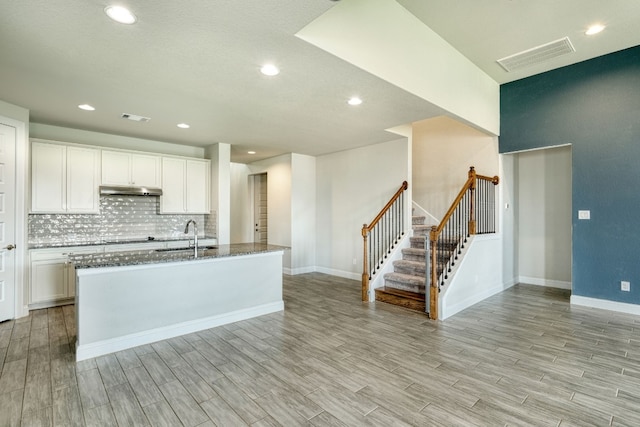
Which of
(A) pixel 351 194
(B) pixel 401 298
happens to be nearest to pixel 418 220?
(A) pixel 351 194

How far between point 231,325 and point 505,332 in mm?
3174

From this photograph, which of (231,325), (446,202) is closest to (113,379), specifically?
(231,325)

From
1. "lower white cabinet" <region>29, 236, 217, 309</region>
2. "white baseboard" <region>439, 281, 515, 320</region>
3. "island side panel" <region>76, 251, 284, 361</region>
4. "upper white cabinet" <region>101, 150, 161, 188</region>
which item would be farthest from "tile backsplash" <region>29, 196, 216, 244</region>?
"white baseboard" <region>439, 281, 515, 320</region>

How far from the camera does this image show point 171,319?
11.4ft

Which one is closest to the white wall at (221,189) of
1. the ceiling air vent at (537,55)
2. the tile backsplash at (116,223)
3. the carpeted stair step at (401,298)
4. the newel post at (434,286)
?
the tile backsplash at (116,223)

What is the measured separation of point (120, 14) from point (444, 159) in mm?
5649

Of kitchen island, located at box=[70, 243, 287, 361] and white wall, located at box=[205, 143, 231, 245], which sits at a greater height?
white wall, located at box=[205, 143, 231, 245]

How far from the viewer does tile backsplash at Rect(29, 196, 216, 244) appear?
4.80 metres

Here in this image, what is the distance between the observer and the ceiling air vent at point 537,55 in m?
4.12

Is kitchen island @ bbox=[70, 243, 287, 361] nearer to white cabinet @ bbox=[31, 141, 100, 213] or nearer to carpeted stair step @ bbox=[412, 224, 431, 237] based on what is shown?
white cabinet @ bbox=[31, 141, 100, 213]

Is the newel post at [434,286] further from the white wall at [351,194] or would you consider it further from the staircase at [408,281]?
the white wall at [351,194]

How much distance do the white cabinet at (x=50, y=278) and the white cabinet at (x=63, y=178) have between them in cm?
66

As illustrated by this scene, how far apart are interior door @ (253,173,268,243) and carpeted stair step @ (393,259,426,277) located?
3.92 metres

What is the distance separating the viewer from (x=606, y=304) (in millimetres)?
4445
